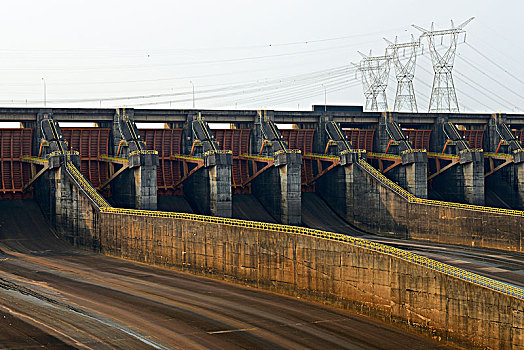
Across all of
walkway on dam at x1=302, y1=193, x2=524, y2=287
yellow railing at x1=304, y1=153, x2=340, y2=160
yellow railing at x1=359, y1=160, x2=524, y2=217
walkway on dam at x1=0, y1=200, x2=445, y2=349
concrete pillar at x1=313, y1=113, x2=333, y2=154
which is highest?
concrete pillar at x1=313, y1=113, x2=333, y2=154

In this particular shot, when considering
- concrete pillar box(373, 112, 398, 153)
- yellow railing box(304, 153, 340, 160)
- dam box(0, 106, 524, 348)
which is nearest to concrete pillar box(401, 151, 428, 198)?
dam box(0, 106, 524, 348)

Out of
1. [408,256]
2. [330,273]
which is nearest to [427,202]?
[330,273]

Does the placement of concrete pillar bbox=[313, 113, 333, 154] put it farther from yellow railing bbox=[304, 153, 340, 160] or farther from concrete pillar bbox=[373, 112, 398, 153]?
concrete pillar bbox=[373, 112, 398, 153]

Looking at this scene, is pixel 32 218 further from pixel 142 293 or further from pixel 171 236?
pixel 142 293

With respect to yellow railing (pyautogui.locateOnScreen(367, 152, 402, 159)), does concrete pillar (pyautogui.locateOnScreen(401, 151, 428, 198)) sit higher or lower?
lower

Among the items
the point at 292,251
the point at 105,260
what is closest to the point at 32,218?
the point at 105,260

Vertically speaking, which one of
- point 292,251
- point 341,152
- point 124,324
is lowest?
point 124,324

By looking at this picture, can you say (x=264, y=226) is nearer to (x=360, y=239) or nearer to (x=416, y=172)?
(x=360, y=239)

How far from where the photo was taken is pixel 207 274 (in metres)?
46.9

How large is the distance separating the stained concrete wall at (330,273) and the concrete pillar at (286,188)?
2088cm

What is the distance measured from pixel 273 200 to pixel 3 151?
86.8 feet

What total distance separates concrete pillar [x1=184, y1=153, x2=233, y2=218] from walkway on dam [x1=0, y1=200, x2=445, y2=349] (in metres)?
16.9

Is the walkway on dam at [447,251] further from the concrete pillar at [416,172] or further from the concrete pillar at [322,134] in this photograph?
the concrete pillar at [416,172]

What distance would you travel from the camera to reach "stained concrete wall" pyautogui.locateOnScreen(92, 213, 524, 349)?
105 ft
